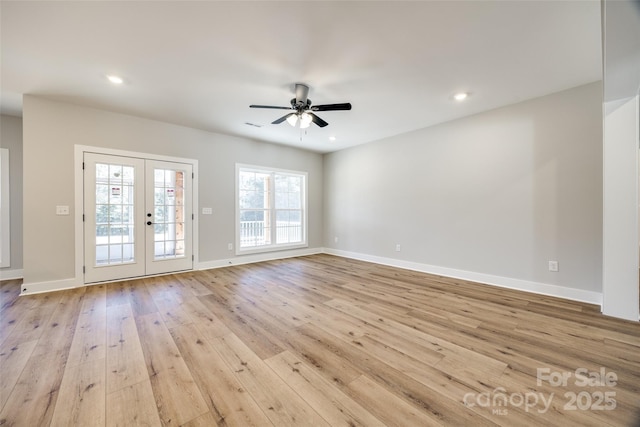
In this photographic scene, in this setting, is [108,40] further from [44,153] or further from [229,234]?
[229,234]

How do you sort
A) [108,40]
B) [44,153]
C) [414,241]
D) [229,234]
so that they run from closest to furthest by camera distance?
[108,40] < [44,153] < [414,241] < [229,234]

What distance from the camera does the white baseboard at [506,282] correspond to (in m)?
3.03

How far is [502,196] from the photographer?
3.69 meters

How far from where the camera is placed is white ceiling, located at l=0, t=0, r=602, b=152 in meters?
1.94

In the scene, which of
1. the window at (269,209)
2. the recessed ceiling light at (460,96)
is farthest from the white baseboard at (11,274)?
the recessed ceiling light at (460,96)

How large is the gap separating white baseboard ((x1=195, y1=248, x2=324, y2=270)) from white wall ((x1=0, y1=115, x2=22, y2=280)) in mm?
2911

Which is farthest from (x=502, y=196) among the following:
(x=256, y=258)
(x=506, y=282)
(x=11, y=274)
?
(x=11, y=274)

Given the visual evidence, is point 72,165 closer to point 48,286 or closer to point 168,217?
point 168,217

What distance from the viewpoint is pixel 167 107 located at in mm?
3732

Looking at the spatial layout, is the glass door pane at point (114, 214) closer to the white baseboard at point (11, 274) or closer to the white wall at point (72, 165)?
the white wall at point (72, 165)

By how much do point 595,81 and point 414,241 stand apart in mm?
3207

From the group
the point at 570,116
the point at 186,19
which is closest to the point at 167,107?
the point at 186,19

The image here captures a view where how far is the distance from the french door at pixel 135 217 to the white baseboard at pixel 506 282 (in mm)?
4149

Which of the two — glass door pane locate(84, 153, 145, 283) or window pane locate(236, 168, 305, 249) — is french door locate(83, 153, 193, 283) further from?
window pane locate(236, 168, 305, 249)
